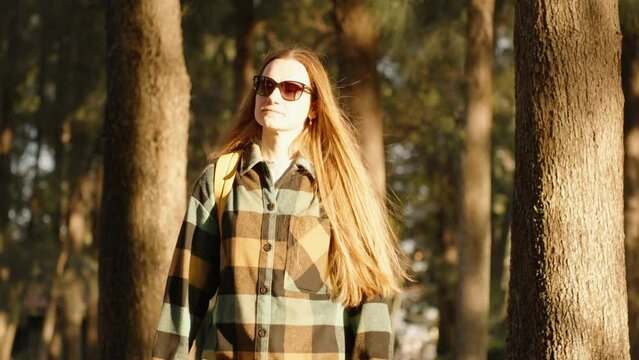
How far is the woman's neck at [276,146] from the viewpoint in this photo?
4.11 meters

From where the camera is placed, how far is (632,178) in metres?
12.7

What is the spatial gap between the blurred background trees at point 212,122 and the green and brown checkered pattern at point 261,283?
9383 mm

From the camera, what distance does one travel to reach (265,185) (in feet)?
13.1

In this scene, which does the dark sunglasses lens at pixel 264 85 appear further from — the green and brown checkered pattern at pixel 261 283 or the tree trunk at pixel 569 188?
the tree trunk at pixel 569 188

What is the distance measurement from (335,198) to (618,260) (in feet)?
5.63

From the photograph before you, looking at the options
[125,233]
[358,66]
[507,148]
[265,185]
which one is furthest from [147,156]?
[507,148]

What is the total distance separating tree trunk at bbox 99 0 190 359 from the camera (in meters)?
7.28

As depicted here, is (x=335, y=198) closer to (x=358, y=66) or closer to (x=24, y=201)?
(x=358, y=66)

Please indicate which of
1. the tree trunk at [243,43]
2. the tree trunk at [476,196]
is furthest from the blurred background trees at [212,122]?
the tree trunk at [476,196]

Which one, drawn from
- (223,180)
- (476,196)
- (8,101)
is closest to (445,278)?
(8,101)

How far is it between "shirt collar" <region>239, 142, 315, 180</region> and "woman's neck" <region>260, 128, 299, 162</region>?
3 centimetres

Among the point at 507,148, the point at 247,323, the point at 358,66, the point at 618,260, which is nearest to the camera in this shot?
the point at 247,323

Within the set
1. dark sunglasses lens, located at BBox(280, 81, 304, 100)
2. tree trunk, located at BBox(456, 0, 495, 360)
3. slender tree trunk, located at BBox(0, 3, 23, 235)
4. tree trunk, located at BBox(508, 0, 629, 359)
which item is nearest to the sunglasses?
dark sunglasses lens, located at BBox(280, 81, 304, 100)

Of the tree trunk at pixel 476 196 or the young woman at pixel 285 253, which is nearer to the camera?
the young woman at pixel 285 253
